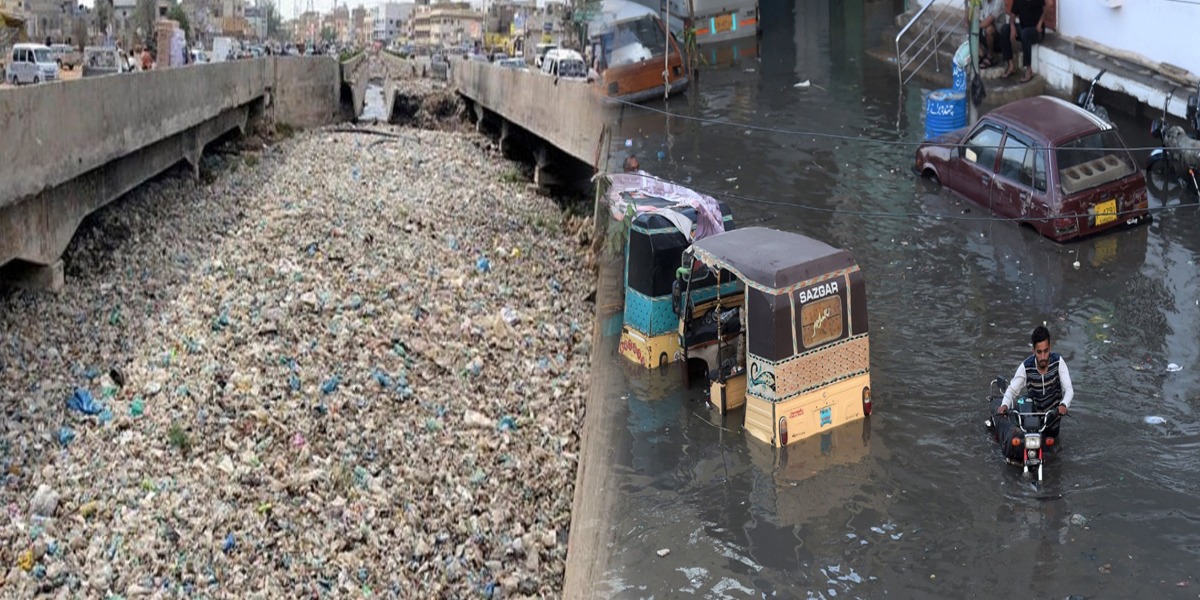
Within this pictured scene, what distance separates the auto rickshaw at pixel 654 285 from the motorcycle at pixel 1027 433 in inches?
105

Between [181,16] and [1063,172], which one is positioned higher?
[181,16]

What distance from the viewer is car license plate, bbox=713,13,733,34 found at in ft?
84.5

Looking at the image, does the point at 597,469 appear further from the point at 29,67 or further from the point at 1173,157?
the point at 29,67

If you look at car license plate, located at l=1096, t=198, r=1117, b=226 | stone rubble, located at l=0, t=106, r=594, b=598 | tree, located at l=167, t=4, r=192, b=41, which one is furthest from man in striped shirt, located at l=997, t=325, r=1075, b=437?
tree, located at l=167, t=4, r=192, b=41

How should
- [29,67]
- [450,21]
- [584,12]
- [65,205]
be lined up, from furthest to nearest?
[450,21]
[29,67]
[584,12]
[65,205]

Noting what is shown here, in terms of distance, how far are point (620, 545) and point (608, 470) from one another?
1.09m

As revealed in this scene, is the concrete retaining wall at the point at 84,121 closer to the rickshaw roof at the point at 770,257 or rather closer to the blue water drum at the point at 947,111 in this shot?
the rickshaw roof at the point at 770,257

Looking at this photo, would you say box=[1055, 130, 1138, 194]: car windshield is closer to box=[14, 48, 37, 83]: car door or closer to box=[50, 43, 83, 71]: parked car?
box=[14, 48, 37, 83]: car door

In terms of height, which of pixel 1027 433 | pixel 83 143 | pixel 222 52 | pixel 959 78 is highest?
pixel 222 52

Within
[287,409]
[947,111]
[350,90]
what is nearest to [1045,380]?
[287,409]

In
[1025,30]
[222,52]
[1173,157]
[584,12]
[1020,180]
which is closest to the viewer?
[1020,180]

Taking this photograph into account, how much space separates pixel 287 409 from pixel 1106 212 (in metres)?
9.07

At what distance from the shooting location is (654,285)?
9469 millimetres

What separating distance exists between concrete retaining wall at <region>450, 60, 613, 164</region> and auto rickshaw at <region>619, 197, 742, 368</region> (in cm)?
454
